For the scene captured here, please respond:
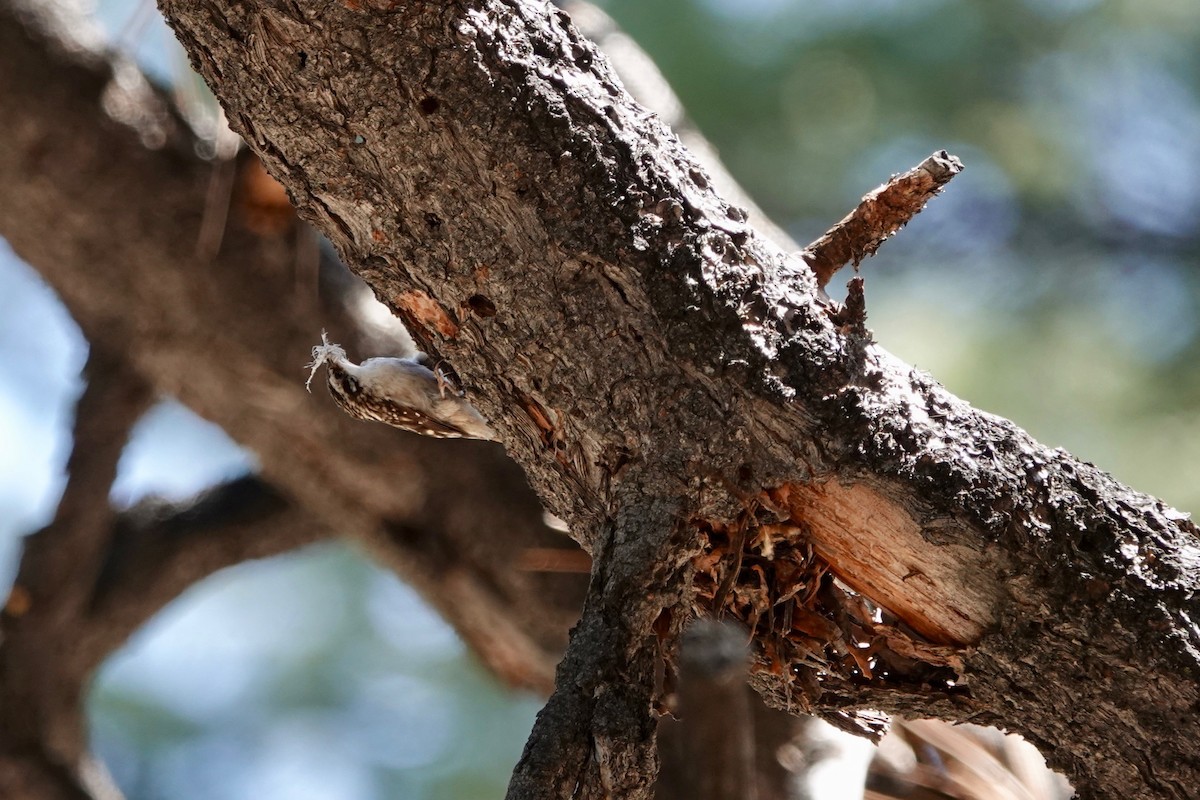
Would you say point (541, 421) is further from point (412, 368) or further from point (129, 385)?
point (129, 385)

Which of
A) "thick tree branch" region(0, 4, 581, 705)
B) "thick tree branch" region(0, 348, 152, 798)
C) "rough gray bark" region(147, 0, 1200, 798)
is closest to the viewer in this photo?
"rough gray bark" region(147, 0, 1200, 798)

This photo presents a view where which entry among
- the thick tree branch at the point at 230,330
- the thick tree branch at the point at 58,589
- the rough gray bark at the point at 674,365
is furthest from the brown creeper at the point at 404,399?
the thick tree branch at the point at 58,589

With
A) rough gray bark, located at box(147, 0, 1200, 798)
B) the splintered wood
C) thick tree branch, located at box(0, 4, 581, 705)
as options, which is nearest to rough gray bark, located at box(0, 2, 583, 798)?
thick tree branch, located at box(0, 4, 581, 705)

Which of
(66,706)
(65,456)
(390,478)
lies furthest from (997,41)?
(66,706)

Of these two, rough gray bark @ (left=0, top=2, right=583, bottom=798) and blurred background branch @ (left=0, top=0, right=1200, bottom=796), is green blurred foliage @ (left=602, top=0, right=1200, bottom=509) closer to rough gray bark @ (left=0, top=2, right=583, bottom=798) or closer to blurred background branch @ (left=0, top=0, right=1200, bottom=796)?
blurred background branch @ (left=0, top=0, right=1200, bottom=796)

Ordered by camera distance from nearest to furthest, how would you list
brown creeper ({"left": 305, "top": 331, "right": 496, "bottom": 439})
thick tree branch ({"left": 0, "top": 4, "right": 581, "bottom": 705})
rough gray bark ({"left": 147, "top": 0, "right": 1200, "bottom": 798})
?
rough gray bark ({"left": 147, "top": 0, "right": 1200, "bottom": 798}), brown creeper ({"left": 305, "top": 331, "right": 496, "bottom": 439}), thick tree branch ({"left": 0, "top": 4, "right": 581, "bottom": 705})

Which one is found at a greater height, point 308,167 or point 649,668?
point 308,167
